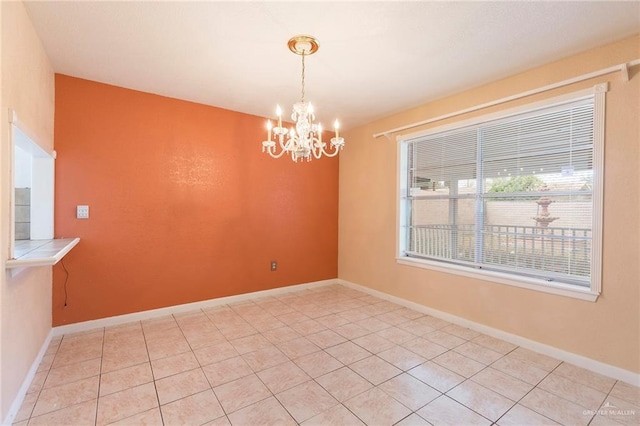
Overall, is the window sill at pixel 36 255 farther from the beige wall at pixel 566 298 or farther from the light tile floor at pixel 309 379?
the beige wall at pixel 566 298

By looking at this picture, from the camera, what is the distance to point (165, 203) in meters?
3.47

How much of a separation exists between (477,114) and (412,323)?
92.4 inches

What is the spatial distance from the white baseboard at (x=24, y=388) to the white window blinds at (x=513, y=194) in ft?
12.4

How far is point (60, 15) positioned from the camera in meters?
2.02

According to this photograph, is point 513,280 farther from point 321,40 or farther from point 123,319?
point 123,319

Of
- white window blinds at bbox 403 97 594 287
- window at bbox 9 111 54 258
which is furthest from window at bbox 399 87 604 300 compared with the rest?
window at bbox 9 111 54 258

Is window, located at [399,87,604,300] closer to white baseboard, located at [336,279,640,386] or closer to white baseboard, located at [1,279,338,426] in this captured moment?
white baseboard, located at [336,279,640,386]

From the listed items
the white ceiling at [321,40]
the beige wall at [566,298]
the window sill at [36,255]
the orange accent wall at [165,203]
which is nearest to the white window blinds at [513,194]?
the beige wall at [566,298]

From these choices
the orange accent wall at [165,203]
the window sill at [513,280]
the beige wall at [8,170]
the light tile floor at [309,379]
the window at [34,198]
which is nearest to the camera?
the beige wall at [8,170]

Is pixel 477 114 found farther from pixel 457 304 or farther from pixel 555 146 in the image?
pixel 457 304

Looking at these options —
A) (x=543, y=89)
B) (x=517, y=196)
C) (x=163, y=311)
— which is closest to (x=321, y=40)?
(x=543, y=89)

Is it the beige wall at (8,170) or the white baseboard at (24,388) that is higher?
the beige wall at (8,170)

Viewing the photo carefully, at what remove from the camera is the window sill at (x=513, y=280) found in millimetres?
2422

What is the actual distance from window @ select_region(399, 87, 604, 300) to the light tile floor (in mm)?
773
